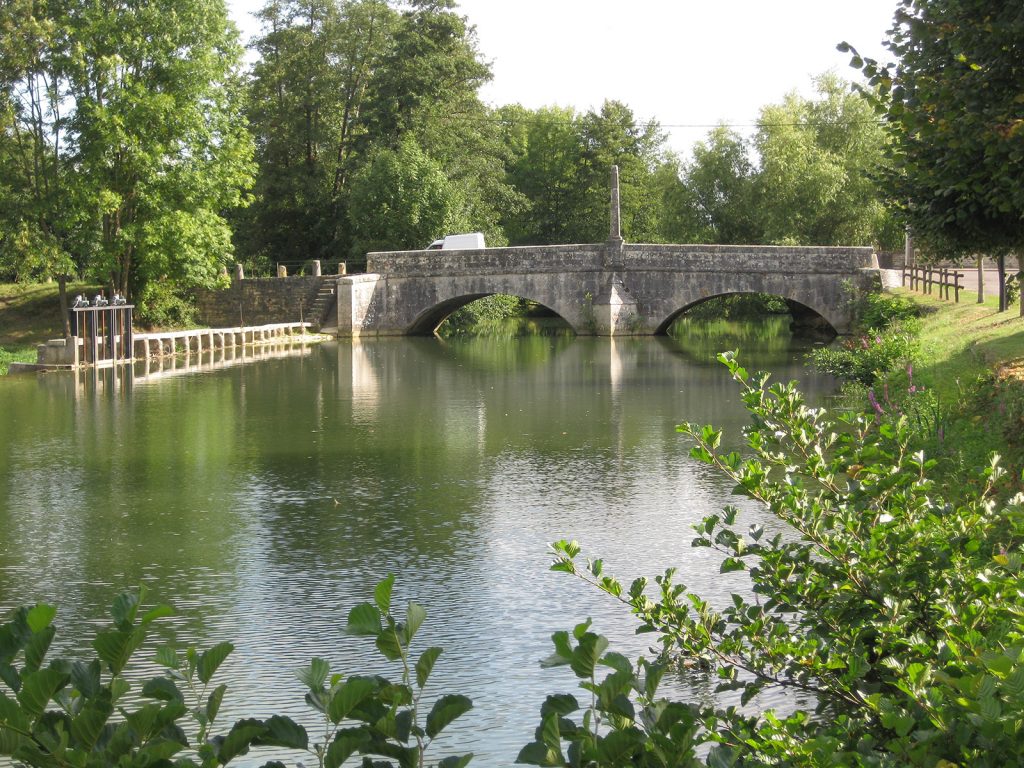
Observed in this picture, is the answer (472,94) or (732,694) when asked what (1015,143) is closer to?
(732,694)

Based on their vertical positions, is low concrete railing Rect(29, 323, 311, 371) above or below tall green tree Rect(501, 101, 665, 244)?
below

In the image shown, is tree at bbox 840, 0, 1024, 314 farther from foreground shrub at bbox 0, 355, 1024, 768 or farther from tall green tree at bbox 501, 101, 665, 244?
tall green tree at bbox 501, 101, 665, 244

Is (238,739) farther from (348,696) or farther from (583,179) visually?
(583,179)

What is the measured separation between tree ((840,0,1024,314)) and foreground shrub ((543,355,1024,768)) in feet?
15.5

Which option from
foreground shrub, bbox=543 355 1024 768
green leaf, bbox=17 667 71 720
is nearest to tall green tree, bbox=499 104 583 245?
foreground shrub, bbox=543 355 1024 768

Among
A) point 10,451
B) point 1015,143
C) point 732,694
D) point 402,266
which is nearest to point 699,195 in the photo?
point 402,266

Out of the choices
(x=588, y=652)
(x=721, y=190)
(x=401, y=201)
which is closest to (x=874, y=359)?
(x=588, y=652)

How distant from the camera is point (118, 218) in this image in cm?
3178

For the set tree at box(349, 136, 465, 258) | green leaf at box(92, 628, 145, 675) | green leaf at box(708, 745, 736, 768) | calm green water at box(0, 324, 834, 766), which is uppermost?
tree at box(349, 136, 465, 258)

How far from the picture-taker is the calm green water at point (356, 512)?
7.30 m

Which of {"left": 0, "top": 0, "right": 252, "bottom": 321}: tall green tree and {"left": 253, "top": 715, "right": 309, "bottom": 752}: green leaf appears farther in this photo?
{"left": 0, "top": 0, "right": 252, "bottom": 321}: tall green tree

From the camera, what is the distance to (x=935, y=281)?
27.1 m

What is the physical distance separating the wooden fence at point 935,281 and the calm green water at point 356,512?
5963mm

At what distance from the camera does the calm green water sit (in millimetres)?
7305
